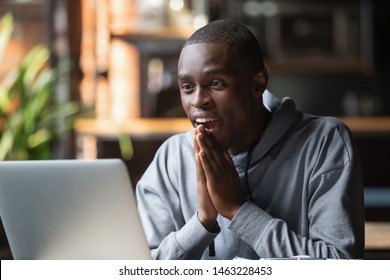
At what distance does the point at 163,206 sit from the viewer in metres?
1.35

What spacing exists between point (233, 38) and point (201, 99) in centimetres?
11

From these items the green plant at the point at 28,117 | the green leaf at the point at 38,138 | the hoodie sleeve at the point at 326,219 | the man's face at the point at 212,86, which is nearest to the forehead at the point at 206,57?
the man's face at the point at 212,86

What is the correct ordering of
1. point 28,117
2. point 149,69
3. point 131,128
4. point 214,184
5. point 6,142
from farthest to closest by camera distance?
point 149,69
point 131,128
point 28,117
point 6,142
point 214,184

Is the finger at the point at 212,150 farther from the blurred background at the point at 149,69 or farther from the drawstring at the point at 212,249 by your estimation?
the blurred background at the point at 149,69

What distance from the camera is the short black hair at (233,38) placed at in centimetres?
127

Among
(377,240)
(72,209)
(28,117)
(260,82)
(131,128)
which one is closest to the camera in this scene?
(72,209)

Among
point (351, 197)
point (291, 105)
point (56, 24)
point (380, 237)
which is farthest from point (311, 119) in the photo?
point (56, 24)

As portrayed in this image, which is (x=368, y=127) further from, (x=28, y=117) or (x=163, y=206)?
(x=163, y=206)

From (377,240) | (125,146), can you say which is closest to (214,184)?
(377,240)

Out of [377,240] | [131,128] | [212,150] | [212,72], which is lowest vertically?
[377,240]

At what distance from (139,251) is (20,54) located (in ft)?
11.6

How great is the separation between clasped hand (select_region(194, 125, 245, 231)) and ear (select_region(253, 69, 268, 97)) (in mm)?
148

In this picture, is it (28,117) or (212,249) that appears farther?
(28,117)

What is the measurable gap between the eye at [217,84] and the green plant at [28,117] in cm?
144
